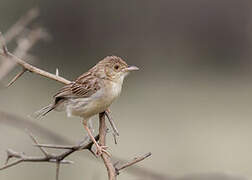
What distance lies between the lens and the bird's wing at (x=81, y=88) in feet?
15.7

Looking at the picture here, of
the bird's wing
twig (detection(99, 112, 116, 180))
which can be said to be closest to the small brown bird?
the bird's wing

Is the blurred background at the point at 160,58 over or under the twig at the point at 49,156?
over

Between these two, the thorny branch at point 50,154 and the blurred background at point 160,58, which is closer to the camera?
the thorny branch at point 50,154

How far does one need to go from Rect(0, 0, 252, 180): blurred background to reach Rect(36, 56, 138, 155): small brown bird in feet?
26.0

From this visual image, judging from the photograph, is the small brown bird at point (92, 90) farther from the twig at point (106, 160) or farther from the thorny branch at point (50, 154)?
the thorny branch at point (50, 154)

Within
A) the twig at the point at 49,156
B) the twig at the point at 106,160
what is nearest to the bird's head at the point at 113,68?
the twig at the point at 106,160

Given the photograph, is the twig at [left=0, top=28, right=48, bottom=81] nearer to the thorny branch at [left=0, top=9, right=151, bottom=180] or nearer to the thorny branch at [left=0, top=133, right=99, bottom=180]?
the thorny branch at [left=0, top=9, right=151, bottom=180]

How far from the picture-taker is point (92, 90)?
16.2 ft

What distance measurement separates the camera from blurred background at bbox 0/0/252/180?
13.8 m

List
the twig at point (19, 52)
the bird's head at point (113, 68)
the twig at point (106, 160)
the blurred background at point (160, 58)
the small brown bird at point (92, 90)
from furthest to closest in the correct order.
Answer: the blurred background at point (160, 58), the bird's head at point (113, 68), the small brown bird at point (92, 90), the twig at point (19, 52), the twig at point (106, 160)

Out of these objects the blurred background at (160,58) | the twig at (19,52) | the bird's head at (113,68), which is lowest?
the twig at (19,52)

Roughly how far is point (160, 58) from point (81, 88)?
1241 centimetres

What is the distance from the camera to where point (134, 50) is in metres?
17.3

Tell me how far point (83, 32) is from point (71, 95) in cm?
1249
